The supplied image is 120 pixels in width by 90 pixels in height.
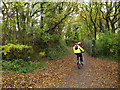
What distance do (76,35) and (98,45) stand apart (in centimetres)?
1231

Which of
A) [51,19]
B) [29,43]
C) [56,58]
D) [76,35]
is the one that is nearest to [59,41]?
[56,58]

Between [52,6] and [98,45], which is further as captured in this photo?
[98,45]

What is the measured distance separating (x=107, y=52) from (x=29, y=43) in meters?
8.35

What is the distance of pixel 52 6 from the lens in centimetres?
1005

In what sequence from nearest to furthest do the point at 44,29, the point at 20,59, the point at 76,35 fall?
1. the point at 20,59
2. the point at 44,29
3. the point at 76,35

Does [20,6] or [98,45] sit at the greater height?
[20,6]

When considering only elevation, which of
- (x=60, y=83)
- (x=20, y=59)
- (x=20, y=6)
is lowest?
(x=60, y=83)

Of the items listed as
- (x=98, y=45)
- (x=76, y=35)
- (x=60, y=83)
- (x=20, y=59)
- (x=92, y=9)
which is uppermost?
(x=92, y=9)

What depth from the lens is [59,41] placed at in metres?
12.7

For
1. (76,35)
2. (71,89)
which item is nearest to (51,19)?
(71,89)

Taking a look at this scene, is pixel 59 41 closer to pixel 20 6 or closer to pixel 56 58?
pixel 56 58

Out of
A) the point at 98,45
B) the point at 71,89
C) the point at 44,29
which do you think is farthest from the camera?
the point at 98,45

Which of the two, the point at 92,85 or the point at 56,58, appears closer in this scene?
the point at 92,85

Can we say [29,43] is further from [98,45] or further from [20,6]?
[98,45]
